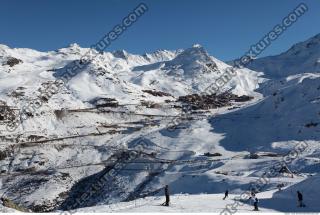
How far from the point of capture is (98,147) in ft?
298

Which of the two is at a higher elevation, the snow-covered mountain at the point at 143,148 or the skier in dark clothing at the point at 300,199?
the snow-covered mountain at the point at 143,148

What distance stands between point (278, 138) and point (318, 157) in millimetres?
22595

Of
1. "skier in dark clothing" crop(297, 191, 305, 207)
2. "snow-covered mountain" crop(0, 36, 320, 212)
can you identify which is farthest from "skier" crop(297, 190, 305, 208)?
"snow-covered mountain" crop(0, 36, 320, 212)

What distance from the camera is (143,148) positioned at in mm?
91000

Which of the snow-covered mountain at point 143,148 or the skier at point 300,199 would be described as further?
the snow-covered mountain at point 143,148

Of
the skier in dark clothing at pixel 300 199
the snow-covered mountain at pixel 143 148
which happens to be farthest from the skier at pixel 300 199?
the snow-covered mountain at pixel 143 148

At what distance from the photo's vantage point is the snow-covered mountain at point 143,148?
6247 centimetres

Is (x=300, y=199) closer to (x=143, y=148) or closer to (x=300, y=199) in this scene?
(x=300, y=199)

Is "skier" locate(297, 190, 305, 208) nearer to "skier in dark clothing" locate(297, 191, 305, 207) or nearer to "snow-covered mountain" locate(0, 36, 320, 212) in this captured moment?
"skier in dark clothing" locate(297, 191, 305, 207)

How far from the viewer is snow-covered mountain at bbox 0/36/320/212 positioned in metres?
62.5

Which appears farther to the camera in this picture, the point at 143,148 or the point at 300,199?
the point at 143,148

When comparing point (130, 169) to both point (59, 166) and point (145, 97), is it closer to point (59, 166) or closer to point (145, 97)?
point (59, 166)

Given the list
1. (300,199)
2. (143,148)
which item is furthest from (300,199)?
(143,148)

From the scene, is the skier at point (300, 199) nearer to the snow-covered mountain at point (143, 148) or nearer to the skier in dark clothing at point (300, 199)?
the skier in dark clothing at point (300, 199)
